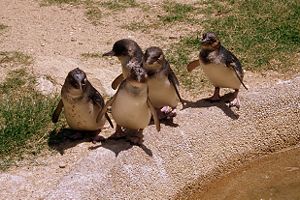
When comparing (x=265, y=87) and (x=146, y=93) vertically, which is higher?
(x=146, y=93)

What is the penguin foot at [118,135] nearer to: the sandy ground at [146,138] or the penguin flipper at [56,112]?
the sandy ground at [146,138]

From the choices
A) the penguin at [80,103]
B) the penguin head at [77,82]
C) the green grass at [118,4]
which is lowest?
the green grass at [118,4]

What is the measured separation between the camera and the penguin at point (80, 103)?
5.31 meters

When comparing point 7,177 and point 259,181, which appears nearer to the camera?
point 7,177

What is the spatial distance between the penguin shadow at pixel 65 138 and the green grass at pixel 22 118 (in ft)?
0.23

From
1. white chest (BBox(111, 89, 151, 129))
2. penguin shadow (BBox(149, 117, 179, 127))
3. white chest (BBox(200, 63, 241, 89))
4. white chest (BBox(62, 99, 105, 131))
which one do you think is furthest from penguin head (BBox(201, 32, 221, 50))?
white chest (BBox(62, 99, 105, 131))

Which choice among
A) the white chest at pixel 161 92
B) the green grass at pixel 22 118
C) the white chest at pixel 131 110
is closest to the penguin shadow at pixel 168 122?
the white chest at pixel 161 92

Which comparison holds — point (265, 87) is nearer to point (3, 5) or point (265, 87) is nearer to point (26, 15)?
point (26, 15)

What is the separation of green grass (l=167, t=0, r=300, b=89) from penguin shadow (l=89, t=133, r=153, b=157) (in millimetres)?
1653

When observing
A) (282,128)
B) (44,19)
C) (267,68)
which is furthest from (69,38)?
(282,128)

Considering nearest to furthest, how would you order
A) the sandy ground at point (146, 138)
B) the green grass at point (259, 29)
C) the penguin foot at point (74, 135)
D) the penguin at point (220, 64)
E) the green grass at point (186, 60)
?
the sandy ground at point (146, 138), the penguin foot at point (74, 135), the penguin at point (220, 64), the green grass at point (186, 60), the green grass at point (259, 29)

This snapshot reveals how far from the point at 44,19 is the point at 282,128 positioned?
380 centimetres

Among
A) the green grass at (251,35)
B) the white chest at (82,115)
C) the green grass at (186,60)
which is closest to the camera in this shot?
the white chest at (82,115)

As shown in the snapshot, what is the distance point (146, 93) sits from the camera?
5.07m
